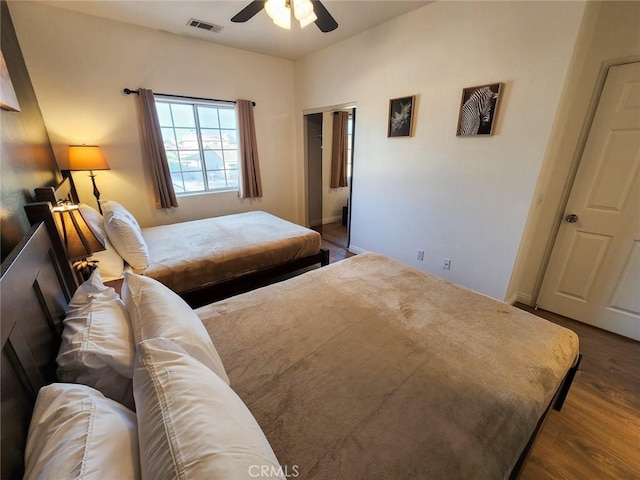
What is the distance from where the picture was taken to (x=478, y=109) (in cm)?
228

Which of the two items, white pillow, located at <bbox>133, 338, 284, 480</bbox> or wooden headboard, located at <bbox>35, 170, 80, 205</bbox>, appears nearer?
white pillow, located at <bbox>133, 338, 284, 480</bbox>

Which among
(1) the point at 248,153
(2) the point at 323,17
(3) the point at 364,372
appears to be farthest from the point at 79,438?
(1) the point at 248,153

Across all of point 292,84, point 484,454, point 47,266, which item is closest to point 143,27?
point 292,84

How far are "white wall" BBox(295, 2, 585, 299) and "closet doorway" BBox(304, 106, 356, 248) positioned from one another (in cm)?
93

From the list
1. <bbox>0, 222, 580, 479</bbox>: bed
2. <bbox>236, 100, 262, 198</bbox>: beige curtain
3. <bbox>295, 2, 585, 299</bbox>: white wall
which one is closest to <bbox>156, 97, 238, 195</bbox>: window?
<bbox>236, 100, 262, 198</bbox>: beige curtain

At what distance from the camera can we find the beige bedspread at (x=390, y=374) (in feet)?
2.64

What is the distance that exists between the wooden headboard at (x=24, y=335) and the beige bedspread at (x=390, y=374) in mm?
567

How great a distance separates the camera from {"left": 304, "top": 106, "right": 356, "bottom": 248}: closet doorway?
4477 mm

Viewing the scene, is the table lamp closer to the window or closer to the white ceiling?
the window

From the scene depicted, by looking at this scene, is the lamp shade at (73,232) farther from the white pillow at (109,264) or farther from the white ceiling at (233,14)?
the white ceiling at (233,14)

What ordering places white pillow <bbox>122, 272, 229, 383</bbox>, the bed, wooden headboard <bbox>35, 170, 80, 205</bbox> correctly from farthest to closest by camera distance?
wooden headboard <bbox>35, 170, 80, 205</bbox> → white pillow <bbox>122, 272, 229, 383</bbox> → the bed

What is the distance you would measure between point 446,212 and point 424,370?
78.7 inches

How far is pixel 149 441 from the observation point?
59 cm

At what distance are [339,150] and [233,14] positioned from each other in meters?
2.80
